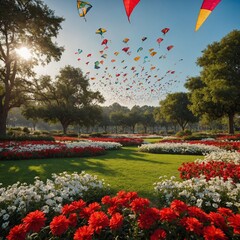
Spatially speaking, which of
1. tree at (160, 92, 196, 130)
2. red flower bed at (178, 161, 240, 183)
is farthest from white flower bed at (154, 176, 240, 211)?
tree at (160, 92, 196, 130)

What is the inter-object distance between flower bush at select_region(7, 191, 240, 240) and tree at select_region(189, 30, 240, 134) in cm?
2287

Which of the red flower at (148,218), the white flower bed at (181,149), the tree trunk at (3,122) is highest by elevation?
the tree trunk at (3,122)

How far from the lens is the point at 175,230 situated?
287cm

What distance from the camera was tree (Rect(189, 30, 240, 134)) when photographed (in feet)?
83.4

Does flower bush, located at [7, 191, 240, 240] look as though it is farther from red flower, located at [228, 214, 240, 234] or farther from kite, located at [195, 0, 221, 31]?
kite, located at [195, 0, 221, 31]

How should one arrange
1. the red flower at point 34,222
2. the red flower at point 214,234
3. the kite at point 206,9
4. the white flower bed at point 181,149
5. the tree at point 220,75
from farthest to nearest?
the tree at point 220,75 → the white flower bed at point 181,149 → the kite at point 206,9 → the red flower at point 34,222 → the red flower at point 214,234

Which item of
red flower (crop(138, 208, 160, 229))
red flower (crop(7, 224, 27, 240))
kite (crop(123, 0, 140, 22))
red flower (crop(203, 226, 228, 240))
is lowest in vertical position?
red flower (crop(7, 224, 27, 240))

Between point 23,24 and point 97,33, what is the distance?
40.6ft

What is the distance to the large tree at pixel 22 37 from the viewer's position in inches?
659

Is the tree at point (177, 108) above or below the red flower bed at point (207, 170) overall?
above

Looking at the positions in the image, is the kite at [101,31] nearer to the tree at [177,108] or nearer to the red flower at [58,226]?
the red flower at [58,226]

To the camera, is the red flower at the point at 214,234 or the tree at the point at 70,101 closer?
the red flower at the point at 214,234

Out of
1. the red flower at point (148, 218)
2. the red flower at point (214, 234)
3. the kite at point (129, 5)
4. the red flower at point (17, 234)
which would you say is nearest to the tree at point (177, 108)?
the kite at point (129, 5)

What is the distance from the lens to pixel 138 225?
2.92 m
